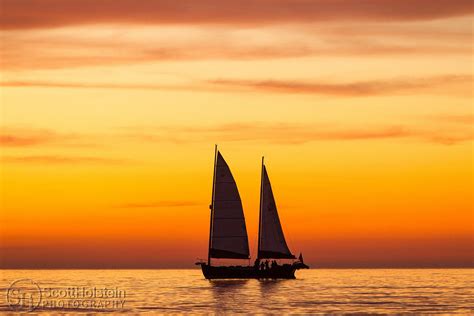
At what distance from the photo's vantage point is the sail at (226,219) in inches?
5177

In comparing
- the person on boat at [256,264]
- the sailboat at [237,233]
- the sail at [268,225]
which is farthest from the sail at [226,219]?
the sail at [268,225]

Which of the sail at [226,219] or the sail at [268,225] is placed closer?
the sail at [226,219]

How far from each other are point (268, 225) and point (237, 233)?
7171 millimetres

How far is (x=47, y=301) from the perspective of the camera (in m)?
112

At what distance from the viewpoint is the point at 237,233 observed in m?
133

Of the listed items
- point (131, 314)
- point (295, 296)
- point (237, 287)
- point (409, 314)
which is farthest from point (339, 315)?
point (237, 287)

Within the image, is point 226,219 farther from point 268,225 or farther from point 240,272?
point 240,272

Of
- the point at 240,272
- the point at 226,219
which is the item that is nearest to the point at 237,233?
the point at 226,219

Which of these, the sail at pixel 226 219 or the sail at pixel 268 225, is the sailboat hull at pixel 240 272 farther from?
the sail at pixel 226 219

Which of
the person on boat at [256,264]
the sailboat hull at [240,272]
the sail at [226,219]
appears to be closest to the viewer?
the sail at [226,219]

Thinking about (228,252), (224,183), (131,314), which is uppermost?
(224,183)

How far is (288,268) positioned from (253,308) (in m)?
46.2

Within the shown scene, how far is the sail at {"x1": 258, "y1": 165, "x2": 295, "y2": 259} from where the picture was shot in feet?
455

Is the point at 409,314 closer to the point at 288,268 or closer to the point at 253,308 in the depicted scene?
the point at 253,308
